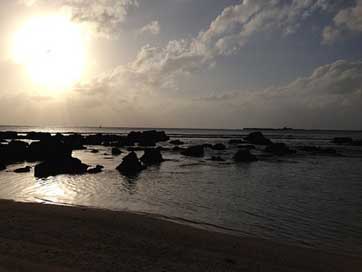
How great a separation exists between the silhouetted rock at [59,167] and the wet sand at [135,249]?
16336mm

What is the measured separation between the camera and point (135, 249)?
10.1 meters

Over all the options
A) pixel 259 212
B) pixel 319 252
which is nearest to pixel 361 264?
pixel 319 252

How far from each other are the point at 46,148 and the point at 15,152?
387 cm

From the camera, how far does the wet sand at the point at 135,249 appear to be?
8.72m

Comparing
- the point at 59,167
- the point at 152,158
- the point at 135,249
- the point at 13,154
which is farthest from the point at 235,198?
the point at 13,154

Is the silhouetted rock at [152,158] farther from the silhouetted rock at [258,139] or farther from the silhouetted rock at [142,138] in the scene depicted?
the silhouetted rock at [258,139]

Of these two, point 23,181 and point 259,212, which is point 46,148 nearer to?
point 23,181

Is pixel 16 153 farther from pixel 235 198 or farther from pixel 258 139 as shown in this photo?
pixel 258 139

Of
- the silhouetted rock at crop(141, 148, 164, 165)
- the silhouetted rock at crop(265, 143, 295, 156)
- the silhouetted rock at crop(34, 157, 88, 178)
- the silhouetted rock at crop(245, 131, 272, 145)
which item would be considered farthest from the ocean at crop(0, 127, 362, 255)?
the silhouetted rock at crop(245, 131, 272, 145)

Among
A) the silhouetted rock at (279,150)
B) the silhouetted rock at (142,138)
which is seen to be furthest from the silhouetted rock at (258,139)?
the silhouetted rock at (142,138)

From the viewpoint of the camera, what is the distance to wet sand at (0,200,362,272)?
872 centimetres

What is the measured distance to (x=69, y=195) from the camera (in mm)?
20172

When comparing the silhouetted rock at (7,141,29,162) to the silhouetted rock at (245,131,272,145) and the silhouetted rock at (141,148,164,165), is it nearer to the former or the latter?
the silhouetted rock at (141,148,164,165)

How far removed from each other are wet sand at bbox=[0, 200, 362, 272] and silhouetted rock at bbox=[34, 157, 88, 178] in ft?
53.6
